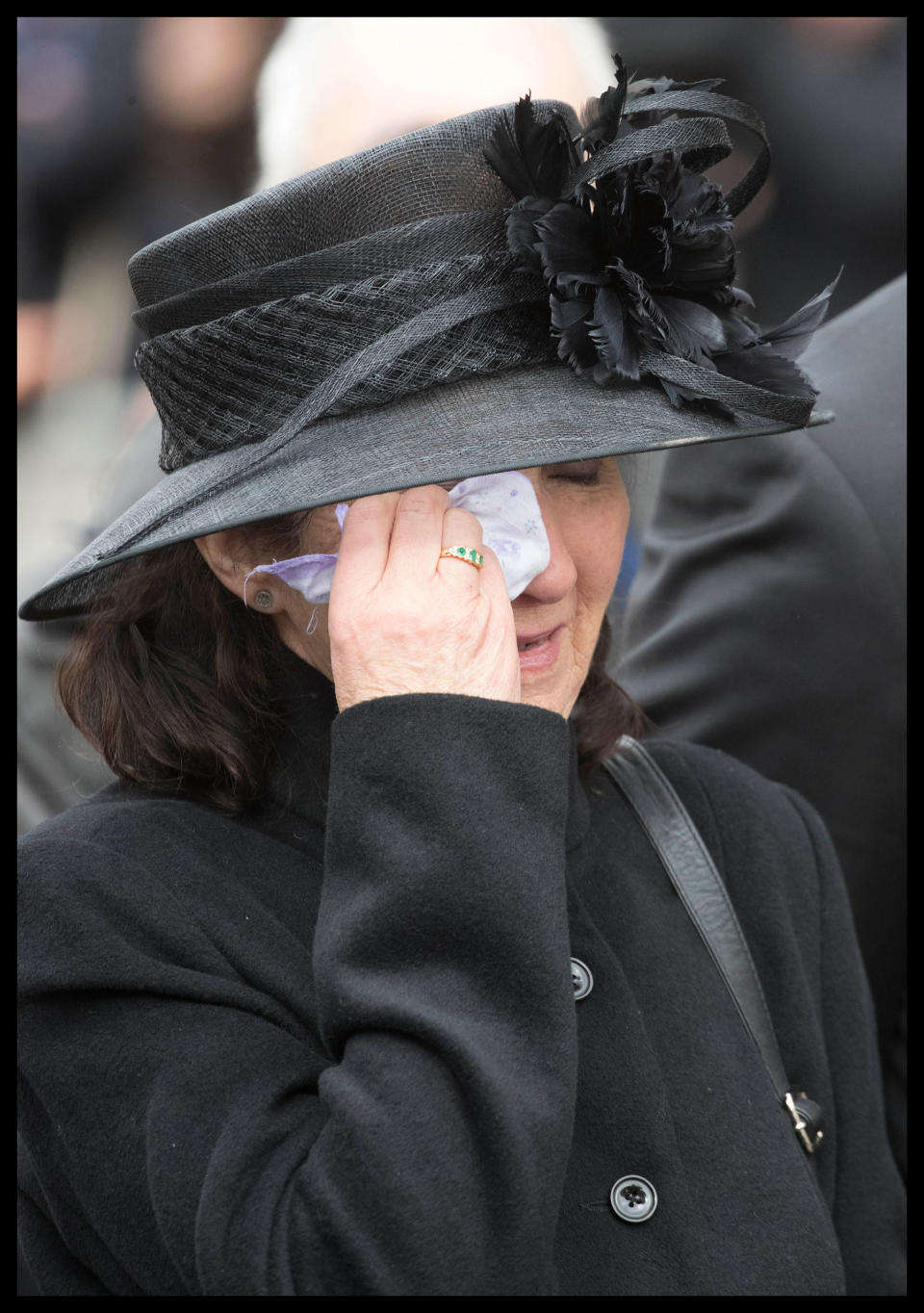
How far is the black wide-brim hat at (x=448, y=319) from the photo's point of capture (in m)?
1.52

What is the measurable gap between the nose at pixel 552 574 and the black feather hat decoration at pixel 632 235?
9.0 inches

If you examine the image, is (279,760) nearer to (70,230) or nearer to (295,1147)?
(295,1147)

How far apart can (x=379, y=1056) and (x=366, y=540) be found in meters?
0.60

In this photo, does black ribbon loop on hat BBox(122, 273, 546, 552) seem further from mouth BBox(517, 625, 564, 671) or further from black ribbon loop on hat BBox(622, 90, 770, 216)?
mouth BBox(517, 625, 564, 671)

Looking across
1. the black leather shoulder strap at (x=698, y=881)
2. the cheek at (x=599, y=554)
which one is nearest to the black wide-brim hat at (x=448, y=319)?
the cheek at (x=599, y=554)

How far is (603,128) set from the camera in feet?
5.29

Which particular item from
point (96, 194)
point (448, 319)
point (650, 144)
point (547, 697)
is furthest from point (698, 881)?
point (96, 194)

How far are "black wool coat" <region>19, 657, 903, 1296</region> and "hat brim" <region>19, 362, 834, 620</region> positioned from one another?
266 millimetres

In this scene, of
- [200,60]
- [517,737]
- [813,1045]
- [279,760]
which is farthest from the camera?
[200,60]

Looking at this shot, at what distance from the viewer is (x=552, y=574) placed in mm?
1737

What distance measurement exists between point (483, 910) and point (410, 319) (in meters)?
0.71

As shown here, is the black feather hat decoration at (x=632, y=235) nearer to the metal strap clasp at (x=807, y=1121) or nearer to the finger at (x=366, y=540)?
the finger at (x=366, y=540)

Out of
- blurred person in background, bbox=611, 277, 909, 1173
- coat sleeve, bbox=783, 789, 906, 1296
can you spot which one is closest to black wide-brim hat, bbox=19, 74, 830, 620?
blurred person in background, bbox=611, 277, 909, 1173

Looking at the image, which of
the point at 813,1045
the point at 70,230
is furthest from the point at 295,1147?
the point at 70,230
